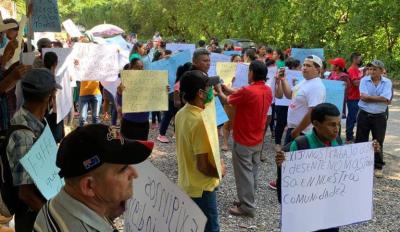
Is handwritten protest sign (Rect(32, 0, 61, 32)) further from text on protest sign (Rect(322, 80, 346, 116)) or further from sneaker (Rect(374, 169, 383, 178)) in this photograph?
sneaker (Rect(374, 169, 383, 178))

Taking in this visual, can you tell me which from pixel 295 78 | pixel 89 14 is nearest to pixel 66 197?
pixel 295 78

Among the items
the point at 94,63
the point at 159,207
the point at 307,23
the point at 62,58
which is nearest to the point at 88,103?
the point at 94,63

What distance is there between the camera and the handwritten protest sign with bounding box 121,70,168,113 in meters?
6.40

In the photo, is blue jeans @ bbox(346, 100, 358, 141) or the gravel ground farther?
blue jeans @ bbox(346, 100, 358, 141)

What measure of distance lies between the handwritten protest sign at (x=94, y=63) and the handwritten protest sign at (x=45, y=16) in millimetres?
2491

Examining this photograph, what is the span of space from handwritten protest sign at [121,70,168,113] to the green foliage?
42.4 feet

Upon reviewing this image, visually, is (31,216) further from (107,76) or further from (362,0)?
(362,0)

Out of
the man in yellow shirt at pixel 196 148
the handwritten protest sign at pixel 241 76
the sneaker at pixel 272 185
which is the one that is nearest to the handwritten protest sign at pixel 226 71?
the handwritten protest sign at pixel 241 76

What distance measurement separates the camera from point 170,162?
787 cm

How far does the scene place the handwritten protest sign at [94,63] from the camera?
8047mm

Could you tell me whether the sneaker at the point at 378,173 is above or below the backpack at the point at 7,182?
below

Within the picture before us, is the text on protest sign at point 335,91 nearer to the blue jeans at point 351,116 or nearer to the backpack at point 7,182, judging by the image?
the blue jeans at point 351,116

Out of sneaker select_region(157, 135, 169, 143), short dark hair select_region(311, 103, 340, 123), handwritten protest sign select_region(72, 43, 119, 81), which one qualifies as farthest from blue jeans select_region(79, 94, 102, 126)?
short dark hair select_region(311, 103, 340, 123)

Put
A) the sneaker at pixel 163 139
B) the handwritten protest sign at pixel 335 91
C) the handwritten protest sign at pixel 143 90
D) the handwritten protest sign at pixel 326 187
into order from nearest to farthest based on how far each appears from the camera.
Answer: the handwritten protest sign at pixel 326 187, the handwritten protest sign at pixel 143 90, the handwritten protest sign at pixel 335 91, the sneaker at pixel 163 139
